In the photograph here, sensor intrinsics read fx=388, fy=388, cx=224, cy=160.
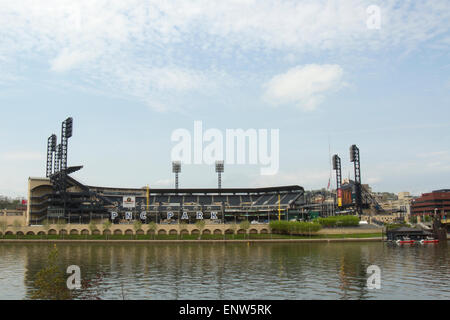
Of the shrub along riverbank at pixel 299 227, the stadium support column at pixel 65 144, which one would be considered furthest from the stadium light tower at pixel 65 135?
the shrub along riverbank at pixel 299 227

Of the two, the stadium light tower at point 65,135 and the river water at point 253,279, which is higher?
the stadium light tower at point 65,135

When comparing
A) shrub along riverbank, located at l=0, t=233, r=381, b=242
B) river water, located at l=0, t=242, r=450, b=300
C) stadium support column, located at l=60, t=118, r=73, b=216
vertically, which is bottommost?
shrub along riverbank, located at l=0, t=233, r=381, b=242

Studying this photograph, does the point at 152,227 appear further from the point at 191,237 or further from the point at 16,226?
the point at 16,226

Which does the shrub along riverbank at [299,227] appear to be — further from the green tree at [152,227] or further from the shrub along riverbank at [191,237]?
the green tree at [152,227]

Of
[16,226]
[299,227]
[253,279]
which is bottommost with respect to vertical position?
[253,279]

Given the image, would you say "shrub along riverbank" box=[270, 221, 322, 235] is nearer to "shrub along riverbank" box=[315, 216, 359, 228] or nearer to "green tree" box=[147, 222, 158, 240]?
"shrub along riverbank" box=[315, 216, 359, 228]

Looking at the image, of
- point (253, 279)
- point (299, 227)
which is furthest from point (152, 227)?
point (253, 279)

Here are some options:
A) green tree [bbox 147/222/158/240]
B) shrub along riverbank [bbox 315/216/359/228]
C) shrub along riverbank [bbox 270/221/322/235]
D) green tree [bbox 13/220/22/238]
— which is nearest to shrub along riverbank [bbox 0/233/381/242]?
shrub along riverbank [bbox 270/221/322/235]

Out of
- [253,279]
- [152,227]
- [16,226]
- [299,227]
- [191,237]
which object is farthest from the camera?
[16,226]

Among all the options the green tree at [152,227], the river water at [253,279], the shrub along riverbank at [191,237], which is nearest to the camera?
the river water at [253,279]
